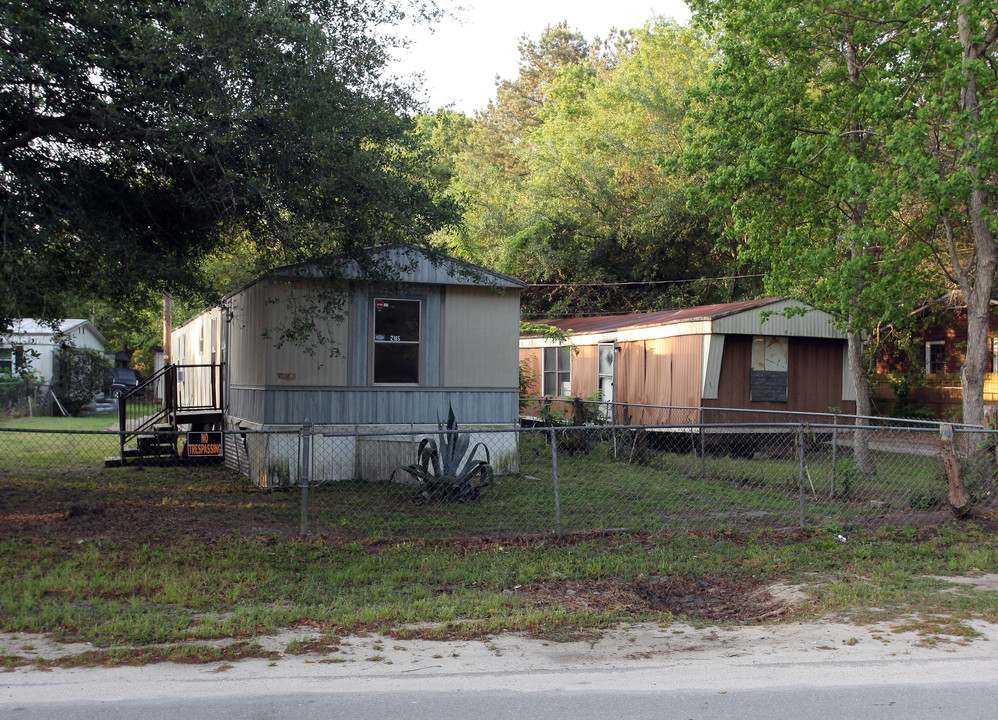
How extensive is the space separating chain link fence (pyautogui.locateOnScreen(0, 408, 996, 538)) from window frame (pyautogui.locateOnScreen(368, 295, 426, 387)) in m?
0.92

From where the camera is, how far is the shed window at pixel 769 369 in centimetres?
1583

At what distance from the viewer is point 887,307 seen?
1180 cm

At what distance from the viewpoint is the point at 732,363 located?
15.6m

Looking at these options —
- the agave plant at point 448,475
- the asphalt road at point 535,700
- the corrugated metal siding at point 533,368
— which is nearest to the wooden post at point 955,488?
the asphalt road at point 535,700

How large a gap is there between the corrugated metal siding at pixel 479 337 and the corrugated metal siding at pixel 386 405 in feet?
0.74

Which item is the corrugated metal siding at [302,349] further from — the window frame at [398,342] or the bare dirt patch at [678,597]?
the bare dirt patch at [678,597]

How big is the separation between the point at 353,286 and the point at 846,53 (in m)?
8.65

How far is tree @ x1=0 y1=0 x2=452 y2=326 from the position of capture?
796cm

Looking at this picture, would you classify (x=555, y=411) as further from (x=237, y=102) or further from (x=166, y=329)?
(x=166, y=329)

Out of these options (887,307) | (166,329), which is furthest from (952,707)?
(166,329)

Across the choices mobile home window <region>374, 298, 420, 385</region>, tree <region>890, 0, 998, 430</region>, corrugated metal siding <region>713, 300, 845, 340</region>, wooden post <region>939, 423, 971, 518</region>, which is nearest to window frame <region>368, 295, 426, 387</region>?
mobile home window <region>374, 298, 420, 385</region>

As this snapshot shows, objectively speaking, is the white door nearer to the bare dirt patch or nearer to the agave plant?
the agave plant

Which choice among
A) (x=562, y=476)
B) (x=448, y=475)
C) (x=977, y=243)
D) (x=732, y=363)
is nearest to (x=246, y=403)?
(x=448, y=475)

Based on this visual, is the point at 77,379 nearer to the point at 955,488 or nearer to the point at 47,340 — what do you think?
the point at 47,340
